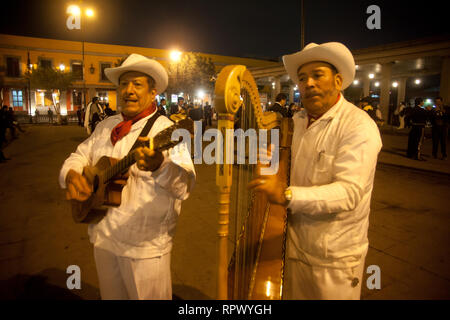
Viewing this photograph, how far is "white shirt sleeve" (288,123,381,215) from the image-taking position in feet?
4.64

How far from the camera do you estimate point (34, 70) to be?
1246 inches

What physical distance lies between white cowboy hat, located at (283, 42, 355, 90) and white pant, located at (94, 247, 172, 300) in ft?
5.09

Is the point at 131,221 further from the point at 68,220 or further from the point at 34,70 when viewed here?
the point at 34,70

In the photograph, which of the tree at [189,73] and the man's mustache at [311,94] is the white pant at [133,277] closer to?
the man's mustache at [311,94]

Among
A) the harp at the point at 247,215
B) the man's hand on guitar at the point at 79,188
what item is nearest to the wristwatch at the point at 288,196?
the harp at the point at 247,215

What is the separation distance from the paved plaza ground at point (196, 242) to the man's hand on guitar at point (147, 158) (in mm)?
1787

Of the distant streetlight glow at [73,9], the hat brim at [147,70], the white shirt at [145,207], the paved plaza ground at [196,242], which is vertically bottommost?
the paved plaza ground at [196,242]

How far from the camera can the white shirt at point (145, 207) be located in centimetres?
187

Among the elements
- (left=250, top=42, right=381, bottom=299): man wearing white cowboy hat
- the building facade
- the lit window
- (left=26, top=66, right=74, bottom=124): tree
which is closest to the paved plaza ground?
(left=250, top=42, right=381, bottom=299): man wearing white cowboy hat

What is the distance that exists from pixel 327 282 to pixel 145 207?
3.89 ft

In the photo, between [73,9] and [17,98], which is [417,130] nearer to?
[73,9]

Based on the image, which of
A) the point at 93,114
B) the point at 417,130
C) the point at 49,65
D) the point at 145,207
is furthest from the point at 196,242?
the point at 49,65

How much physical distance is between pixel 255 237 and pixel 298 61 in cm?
118
